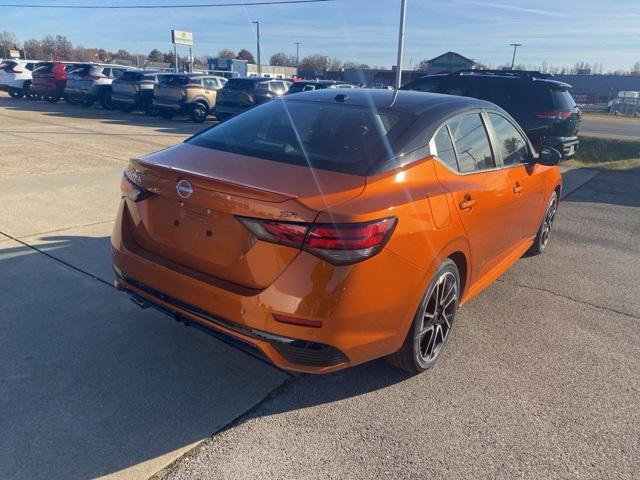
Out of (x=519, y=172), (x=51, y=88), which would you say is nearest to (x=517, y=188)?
(x=519, y=172)

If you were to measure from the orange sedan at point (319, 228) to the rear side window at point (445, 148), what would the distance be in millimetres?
13

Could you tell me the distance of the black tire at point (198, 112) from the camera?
58.5ft

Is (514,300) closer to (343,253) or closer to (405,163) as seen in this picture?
(405,163)

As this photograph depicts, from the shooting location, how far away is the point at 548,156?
4.54 metres

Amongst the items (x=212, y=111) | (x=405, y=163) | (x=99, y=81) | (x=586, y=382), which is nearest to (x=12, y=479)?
(x=405, y=163)

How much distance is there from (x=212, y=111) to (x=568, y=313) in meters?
16.0

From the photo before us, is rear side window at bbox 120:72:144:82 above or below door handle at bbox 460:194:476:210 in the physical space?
above

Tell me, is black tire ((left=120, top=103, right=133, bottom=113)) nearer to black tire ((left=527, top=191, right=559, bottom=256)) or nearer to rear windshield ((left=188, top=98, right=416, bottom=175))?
black tire ((left=527, top=191, right=559, bottom=256))

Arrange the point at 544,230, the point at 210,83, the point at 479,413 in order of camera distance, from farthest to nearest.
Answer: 1. the point at 210,83
2. the point at 544,230
3. the point at 479,413

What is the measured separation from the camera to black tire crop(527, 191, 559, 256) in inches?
215

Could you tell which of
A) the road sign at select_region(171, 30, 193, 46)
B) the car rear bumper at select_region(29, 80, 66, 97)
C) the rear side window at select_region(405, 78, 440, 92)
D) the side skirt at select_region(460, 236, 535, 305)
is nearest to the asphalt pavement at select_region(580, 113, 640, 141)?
the rear side window at select_region(405, 78, 440, 92)

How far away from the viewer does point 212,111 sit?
18.2 meters

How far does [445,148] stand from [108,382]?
246 cm

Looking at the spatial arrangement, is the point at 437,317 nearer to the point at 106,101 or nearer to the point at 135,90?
the point at 135,90
